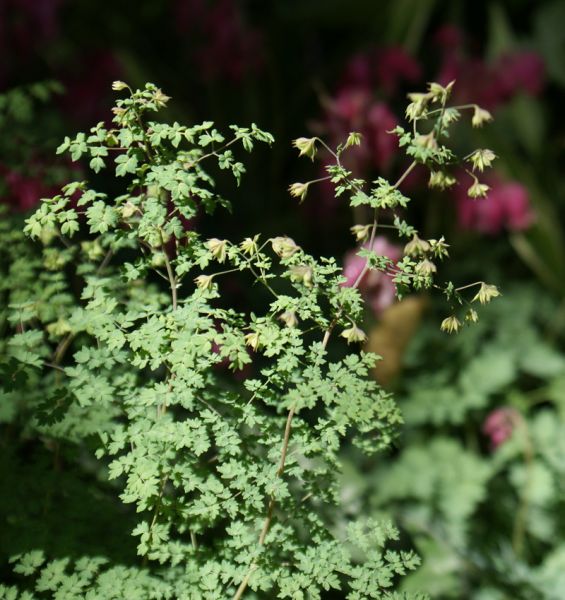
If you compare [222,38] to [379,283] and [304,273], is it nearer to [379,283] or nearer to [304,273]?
[379,283]

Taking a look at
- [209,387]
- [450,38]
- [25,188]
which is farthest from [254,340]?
[450,38]

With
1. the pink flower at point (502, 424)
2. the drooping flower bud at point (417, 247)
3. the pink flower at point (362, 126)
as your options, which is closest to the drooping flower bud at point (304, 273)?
the drooping flower bud at point (417, 247)

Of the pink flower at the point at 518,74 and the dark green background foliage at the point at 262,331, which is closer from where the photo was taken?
the dark green background foliage at the point at 262,331

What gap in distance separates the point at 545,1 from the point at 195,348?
290 cm

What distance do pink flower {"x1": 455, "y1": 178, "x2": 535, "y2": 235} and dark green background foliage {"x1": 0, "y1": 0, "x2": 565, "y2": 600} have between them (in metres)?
0.02

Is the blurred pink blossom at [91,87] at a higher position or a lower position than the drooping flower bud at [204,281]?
higher

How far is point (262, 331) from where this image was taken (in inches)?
33.9

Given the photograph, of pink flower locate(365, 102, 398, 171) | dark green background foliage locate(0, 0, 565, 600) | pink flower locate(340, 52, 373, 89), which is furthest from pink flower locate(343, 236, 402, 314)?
pink flower locate(340, 52, 373, 89)

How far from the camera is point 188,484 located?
2.96 feet

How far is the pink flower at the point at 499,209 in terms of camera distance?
2266mm

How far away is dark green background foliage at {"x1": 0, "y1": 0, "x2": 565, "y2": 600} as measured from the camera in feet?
2.91

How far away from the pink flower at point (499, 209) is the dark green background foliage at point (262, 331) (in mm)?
16

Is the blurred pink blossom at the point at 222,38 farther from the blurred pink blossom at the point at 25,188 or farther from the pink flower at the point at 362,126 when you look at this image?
the blurred pink blossom at the point at 25,188

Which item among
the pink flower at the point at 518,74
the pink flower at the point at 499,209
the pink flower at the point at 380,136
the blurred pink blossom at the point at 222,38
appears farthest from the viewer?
the blurred pink blossom at the point at 222,38
